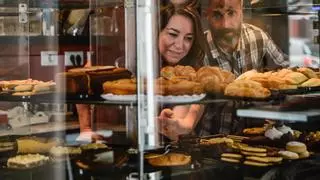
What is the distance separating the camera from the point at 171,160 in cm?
142

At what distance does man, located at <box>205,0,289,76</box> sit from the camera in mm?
1697

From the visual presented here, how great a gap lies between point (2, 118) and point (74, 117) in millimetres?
257

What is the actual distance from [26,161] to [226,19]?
0.76 m

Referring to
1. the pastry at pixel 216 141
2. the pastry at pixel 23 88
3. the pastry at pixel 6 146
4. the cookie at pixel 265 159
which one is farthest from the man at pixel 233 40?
the pastry at pixel 6 146

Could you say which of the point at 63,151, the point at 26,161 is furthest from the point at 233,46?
the point at 26,161

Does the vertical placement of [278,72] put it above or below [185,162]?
above

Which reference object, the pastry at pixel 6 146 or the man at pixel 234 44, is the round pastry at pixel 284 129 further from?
the pastry at pixel 6 146

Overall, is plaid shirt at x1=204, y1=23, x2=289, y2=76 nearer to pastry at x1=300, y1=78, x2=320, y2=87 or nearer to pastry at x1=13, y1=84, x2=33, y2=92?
pastry at x1=300, y1=78, x2=320, y2=87

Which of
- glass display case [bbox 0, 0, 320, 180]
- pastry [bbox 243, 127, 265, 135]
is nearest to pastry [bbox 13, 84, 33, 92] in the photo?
glass display case [bbox 0, 0, 320, 180]

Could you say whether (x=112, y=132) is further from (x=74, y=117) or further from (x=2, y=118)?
(x=2, y=118)

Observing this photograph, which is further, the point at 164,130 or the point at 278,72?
the point at 278,72

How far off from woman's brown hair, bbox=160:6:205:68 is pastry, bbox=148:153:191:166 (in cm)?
30

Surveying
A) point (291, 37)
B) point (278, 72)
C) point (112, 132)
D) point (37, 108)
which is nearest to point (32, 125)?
point (37, 108)

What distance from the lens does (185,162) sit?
1435 mm
